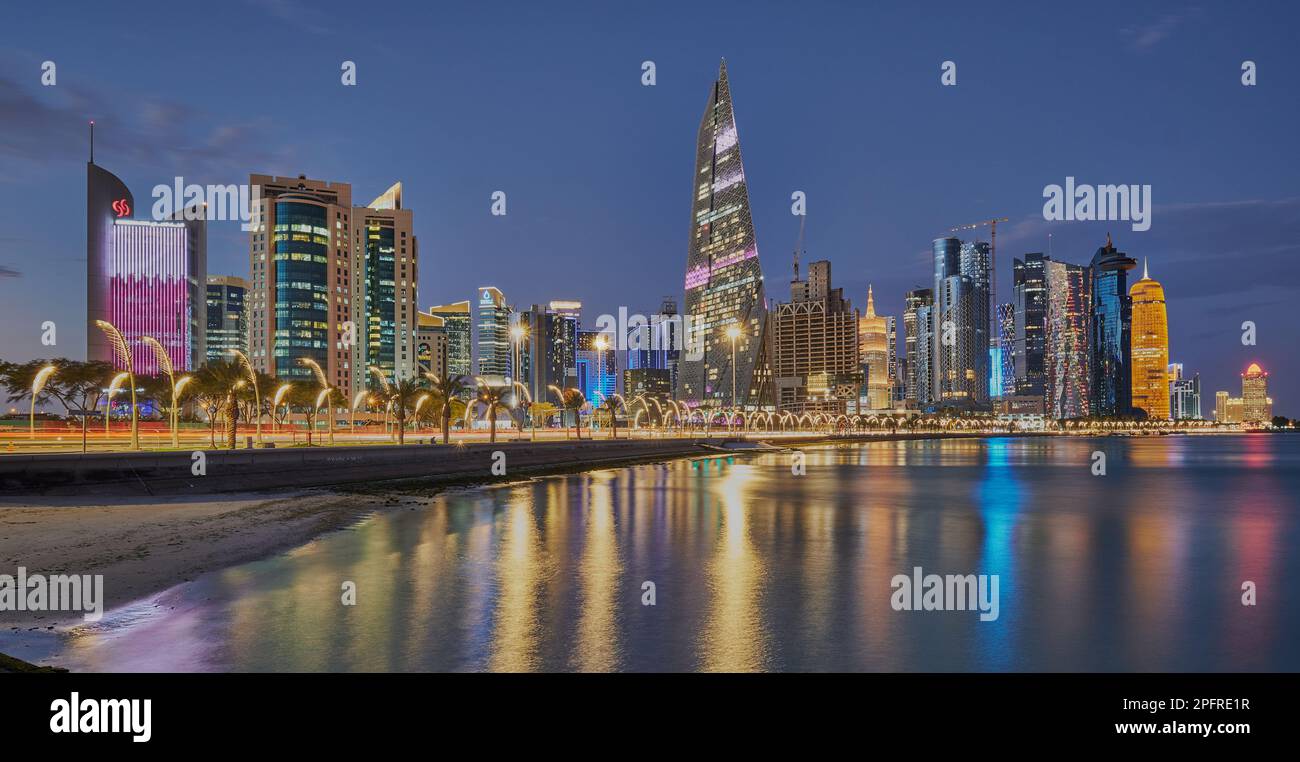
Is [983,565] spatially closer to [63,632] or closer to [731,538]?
[731,538]

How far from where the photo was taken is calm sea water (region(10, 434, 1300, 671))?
42.7 ft

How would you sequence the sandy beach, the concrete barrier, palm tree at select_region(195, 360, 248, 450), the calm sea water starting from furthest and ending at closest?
palm tree at select_region(195, 360, 248, 450) → the concrete barrier → the sandy beach → the calm sea water

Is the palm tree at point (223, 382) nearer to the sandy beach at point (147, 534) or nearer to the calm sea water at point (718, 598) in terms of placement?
the sandy beach at point (147, 534)

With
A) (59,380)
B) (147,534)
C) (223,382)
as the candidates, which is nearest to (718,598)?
(147,534)

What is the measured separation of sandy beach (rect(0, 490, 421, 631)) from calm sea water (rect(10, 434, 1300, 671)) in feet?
3.85

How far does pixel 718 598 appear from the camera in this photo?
58.0 ft

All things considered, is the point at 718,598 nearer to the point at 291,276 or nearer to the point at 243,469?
the point at 243,469

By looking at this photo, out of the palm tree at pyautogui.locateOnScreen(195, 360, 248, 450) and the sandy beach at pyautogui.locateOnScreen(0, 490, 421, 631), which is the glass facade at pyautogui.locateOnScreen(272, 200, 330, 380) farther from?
the sandy beach at pyautogui.locateOnScreen(0, 490, 421, 631)

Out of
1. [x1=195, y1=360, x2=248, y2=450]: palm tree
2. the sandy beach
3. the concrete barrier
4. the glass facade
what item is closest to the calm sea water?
the sandy beach

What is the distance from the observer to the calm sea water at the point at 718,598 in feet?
42.7

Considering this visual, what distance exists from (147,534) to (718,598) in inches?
742

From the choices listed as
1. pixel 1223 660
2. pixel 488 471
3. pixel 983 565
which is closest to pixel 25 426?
pixel 488 471

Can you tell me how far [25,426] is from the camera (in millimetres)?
90750
